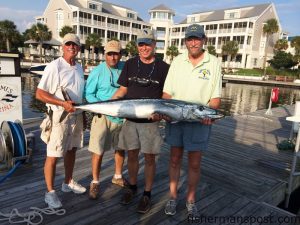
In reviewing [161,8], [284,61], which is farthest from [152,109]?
[161,8]

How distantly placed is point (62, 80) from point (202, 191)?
2.85 m

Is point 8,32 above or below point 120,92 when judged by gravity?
above

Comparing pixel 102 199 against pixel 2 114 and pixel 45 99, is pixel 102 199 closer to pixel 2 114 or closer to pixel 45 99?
pixel 45 99

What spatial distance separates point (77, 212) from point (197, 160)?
1745mm

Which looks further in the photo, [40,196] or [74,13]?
[74,13]

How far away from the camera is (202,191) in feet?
15.0

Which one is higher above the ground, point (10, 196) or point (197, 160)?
point (197, 160)

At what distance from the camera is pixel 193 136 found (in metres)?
3.47

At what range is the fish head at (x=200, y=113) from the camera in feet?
10.7

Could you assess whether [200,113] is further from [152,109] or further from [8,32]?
[8,32]

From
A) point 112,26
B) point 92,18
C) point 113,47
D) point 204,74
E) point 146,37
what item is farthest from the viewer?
point 112,26

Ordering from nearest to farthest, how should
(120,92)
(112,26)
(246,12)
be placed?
(120,92), (112,26), (246,12)

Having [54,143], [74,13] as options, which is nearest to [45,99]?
[54,143]

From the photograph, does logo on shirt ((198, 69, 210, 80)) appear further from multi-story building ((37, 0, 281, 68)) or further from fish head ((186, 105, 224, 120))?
multi-story building ((37, 0, 281, 68))
